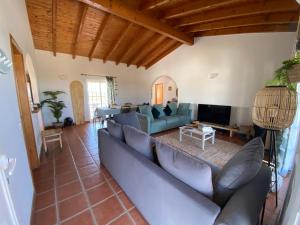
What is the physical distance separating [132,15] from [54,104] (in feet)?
13.3

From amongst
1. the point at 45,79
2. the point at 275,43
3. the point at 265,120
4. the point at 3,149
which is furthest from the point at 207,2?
Answer: the point at 45,79

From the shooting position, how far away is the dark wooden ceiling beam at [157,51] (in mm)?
5726

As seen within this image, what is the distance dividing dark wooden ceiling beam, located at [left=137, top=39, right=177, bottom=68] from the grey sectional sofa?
524 centimetres

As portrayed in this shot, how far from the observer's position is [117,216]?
1.54 m

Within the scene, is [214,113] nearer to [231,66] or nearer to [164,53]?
[231,66]

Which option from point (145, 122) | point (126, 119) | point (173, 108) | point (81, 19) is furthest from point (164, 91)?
point (126, 119)

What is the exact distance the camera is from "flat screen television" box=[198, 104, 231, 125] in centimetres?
450

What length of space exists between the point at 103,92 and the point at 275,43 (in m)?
6.37

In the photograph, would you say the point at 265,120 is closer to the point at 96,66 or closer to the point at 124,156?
the point at 124,156

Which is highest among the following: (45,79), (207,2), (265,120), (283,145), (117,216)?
(207,2)

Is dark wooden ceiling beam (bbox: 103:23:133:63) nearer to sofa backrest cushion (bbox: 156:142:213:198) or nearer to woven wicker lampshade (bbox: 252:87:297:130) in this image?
woven wicker lampshade (bbox: 252:87:297:130)

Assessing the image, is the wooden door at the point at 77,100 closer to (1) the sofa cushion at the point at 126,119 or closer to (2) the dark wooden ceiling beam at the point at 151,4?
(1) the sofa cushion at the point at 126,119

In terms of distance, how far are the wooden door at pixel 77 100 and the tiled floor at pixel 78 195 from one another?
127 inches

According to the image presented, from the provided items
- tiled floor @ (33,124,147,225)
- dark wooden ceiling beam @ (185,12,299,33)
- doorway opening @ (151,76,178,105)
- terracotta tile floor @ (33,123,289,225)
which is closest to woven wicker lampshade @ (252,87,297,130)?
terracotta tile floor @ (33,123,289,225)
